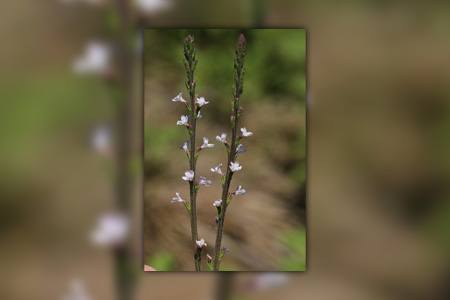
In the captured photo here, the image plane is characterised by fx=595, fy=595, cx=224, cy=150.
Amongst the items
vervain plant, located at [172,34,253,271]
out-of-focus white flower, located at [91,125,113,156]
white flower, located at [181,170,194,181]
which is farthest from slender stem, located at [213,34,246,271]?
out-of-focus white flower, located at [91,125,113,156]

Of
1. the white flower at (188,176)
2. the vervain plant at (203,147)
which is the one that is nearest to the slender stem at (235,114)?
the vervain plant at (203,147)

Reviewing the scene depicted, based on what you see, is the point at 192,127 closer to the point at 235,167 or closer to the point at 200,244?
the point at 235,167

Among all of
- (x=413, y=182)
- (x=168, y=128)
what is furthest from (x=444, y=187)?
(x=168, y=128)

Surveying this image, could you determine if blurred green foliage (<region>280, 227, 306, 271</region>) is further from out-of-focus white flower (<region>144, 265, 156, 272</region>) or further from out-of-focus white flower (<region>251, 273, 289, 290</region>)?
out-of-focus white flower (<region>144, 265, 156, 272</region>)

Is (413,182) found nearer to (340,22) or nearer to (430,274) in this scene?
(430,274)

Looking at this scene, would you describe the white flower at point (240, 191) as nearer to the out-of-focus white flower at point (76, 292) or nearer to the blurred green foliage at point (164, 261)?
the blurred green foliage at point (164, 261)

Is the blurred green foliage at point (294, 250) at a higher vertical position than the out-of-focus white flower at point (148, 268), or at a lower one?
higher
